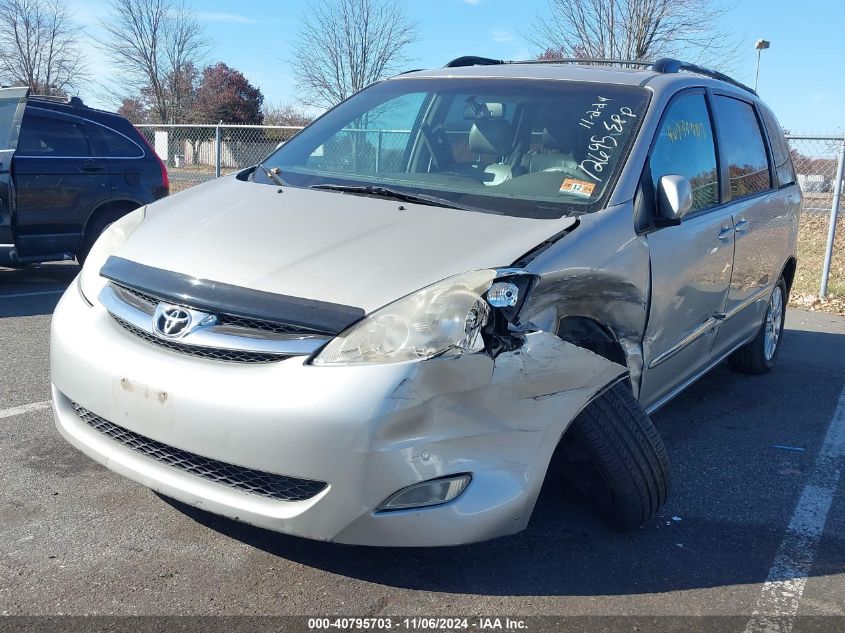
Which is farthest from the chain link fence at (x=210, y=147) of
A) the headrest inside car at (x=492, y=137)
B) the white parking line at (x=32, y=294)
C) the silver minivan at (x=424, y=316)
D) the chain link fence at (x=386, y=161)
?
the silver minivan at (x=424, y=316)

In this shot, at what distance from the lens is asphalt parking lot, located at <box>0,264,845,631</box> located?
264cm

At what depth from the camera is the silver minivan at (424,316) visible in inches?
94.4

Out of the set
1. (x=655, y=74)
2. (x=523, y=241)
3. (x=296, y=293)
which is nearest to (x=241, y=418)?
(x=296, y=293)

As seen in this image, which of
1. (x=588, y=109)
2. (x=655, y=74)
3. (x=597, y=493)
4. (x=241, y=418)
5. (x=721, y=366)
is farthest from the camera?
(x=721, y=366)

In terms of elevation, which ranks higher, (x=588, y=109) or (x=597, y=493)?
(x=588, y=109)

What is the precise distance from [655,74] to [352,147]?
153cm

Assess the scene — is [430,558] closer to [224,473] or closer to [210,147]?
[224,473]

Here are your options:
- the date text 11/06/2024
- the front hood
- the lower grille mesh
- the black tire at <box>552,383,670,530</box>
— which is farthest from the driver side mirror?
the lower grille mesh

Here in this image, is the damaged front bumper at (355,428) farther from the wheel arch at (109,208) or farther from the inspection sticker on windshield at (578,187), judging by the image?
the wheel arch at (109,208)

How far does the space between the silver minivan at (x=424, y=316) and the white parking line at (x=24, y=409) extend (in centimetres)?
137

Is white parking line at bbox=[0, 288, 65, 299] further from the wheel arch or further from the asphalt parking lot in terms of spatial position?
the asphalt parking lot

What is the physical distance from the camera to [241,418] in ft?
7.86

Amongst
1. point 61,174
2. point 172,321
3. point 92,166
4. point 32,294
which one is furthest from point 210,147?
point 172,321

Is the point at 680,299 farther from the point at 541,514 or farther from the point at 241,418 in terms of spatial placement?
the point at 241,418
